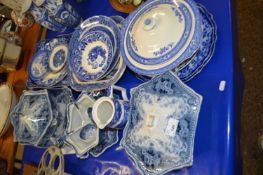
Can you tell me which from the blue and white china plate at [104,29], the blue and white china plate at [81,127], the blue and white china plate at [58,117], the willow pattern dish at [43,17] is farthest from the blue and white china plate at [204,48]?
the willow pattern dish at [43,17]

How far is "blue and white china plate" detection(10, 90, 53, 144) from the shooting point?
3.33ft

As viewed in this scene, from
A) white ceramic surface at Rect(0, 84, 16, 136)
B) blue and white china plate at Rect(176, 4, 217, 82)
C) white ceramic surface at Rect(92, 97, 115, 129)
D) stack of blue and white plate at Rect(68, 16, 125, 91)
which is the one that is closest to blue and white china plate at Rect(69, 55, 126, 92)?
stack of blue and white plate at Rect(68, 16, 125, 91)

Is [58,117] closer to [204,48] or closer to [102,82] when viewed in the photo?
[102,82]

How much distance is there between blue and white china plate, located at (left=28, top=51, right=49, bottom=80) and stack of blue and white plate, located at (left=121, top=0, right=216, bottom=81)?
1.57 feet

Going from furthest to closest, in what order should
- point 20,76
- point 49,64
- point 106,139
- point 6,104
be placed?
point 20,76 → point 6,104 → point 49,64 → point 106,139

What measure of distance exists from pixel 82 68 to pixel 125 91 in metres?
0.18

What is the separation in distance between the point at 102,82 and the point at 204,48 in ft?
1.15

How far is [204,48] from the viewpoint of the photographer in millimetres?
715

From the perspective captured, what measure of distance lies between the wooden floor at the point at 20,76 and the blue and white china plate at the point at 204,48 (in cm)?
90

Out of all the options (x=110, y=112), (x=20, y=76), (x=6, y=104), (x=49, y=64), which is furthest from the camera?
(x=20, y=76)

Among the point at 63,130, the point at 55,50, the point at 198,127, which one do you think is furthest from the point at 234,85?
the point at 55,50

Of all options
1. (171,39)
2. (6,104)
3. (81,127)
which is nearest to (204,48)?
(171,39)

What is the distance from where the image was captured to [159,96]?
73cm

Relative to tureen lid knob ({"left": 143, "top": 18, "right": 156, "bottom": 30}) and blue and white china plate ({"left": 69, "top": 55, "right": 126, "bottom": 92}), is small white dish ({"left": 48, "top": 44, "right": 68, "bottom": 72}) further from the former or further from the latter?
tureen lid knob ({"left": 143, "top": 18, "right": 156, "bottom": 30})
